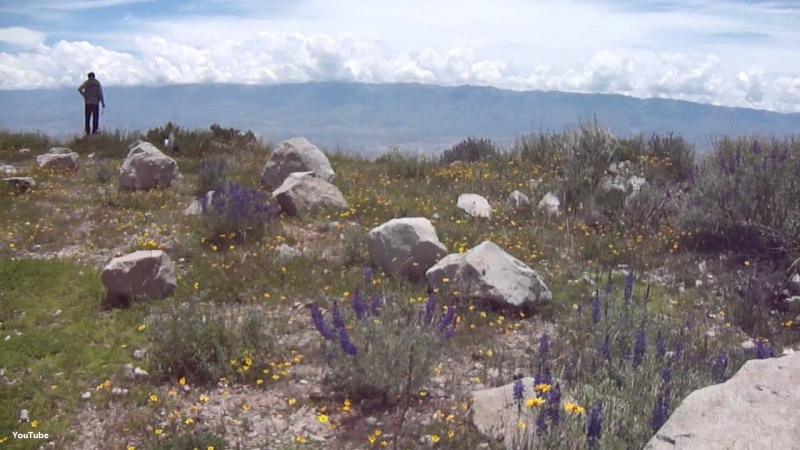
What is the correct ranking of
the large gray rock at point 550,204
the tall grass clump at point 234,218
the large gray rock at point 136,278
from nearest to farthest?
1. the large gray rock at point 136,278
2. the tall grass clump at point 234,218
3. the large gray rock at point 550,204

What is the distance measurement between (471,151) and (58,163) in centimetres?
1006

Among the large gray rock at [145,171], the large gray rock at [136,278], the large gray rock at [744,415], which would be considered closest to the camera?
the large gray rock at [744,415]

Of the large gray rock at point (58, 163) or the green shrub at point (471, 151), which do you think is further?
the green shrub at point (471, 151)

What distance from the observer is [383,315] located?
5664mm

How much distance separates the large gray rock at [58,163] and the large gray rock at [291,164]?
489cm

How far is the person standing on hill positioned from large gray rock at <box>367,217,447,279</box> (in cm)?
1541

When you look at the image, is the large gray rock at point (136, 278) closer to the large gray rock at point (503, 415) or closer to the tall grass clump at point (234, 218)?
the tall grass clump at point (234, 218)

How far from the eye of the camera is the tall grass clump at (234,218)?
9.12 meters

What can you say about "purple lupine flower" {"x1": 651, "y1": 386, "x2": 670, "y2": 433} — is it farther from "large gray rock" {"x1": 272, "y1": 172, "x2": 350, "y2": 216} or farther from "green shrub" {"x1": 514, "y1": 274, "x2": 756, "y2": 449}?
"large gray rock" {"x1": 272, "y1": 172, "x2": 350, "y2": 216}

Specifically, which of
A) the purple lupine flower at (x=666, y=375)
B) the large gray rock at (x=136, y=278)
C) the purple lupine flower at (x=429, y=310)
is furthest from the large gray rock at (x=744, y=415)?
the large gray rock at (x=136, y=278)

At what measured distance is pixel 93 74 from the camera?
20609 mm

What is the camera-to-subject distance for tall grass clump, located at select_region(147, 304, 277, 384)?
5469 millimetres

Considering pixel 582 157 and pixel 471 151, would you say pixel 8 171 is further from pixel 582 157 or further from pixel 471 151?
pixel 582 157
